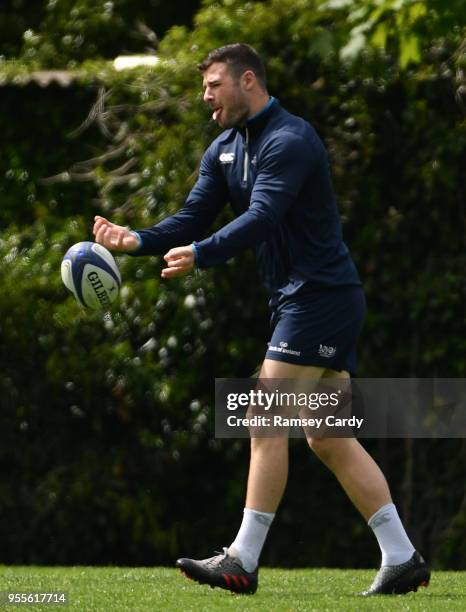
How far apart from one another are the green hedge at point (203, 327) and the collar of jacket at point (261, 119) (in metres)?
1.93

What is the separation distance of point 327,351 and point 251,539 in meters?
0.78

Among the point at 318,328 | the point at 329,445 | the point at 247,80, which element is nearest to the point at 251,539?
the point at 329,445

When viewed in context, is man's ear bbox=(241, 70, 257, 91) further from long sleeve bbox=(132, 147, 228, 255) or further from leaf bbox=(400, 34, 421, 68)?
leaf bbox=(400, 34, 421, 68)

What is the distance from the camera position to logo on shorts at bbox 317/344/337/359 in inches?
232

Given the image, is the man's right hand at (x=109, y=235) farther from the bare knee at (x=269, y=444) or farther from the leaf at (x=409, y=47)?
the leaf at (x=409, y=47)

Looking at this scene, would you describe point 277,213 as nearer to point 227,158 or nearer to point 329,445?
point 227,158

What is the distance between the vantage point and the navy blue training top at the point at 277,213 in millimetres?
5656

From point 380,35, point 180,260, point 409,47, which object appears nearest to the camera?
point 180,260

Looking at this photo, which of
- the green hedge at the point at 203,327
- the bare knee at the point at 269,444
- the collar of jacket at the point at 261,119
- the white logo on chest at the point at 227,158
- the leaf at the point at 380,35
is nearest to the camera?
the bare knee at the point at 269,444

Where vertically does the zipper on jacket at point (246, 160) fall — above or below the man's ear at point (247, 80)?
below

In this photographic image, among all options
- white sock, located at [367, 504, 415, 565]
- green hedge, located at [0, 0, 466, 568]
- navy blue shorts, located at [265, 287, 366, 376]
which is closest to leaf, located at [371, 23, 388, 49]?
navy blue shorts, located at [265, 287, 366, 376]

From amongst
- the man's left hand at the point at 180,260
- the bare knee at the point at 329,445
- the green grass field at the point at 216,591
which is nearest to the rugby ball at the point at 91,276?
the man's left hand at the point at 180,260

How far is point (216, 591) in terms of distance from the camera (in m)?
6.04

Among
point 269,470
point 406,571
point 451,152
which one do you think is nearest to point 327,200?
point 269,470
